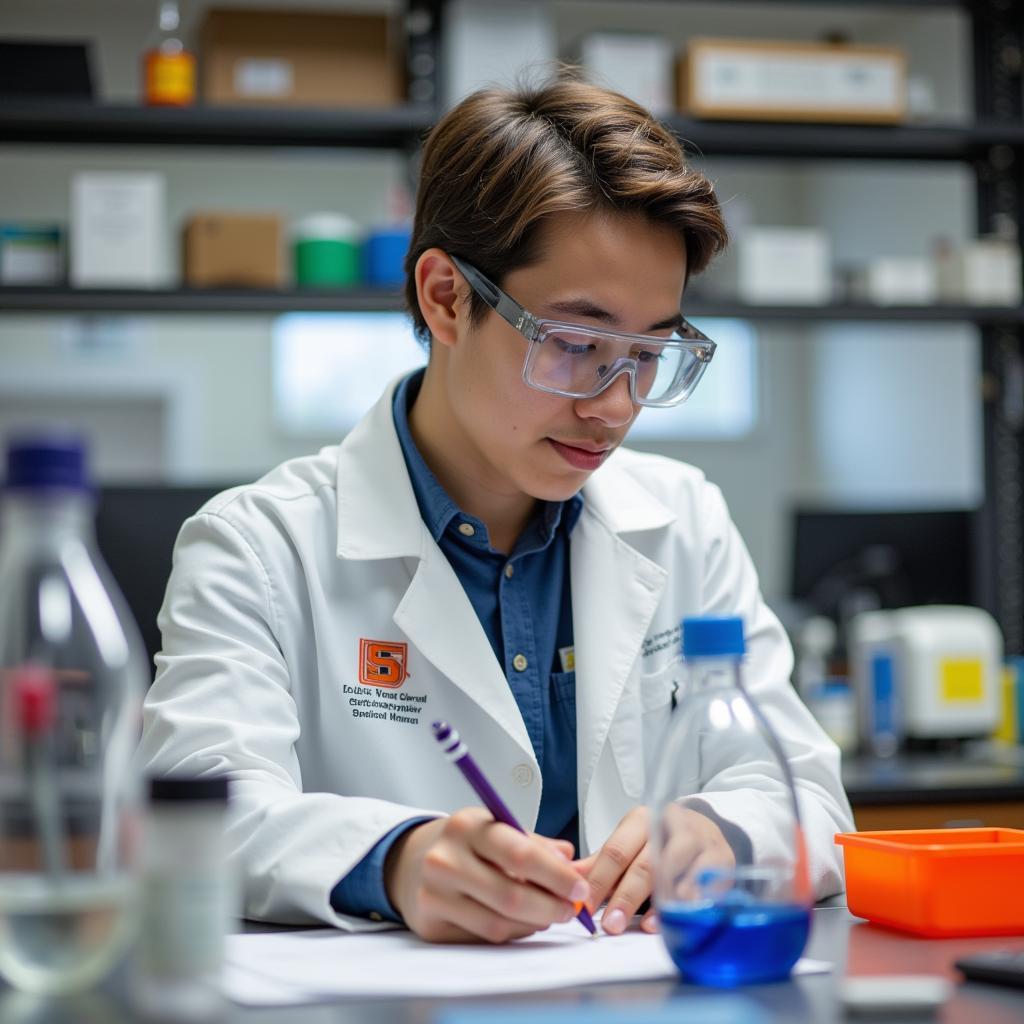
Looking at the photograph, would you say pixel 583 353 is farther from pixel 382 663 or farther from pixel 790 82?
pixel 790 82

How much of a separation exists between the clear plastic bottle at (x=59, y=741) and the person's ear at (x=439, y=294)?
82 centimetres

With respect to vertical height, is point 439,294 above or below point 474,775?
above

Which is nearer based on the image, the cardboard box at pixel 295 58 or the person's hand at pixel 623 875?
the person's hand at pixel 623 875

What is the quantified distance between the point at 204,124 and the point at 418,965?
95.1 inches

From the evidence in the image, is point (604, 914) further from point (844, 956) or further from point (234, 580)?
point (234, 580)

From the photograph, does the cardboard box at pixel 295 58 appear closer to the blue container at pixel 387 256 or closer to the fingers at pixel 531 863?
A: the blue container at pixel 387 256

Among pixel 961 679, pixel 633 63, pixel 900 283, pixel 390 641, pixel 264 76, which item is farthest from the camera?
pixel 900 283

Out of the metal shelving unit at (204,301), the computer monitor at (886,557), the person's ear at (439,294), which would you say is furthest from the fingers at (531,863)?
the computer monitor at (886,557)

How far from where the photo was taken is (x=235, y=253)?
2938 mm

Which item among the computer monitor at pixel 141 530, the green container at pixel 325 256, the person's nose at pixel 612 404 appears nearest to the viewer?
the person's nose at pixel 612 404

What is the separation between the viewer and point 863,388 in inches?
248

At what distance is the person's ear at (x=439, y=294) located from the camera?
59.2 inches

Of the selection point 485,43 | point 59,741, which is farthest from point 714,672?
point 485,43

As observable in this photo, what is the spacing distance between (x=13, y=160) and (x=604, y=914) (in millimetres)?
5634
